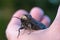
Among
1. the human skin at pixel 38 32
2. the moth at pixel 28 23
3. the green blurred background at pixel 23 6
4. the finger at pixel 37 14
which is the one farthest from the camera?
the green blurred background at pixel 23 6

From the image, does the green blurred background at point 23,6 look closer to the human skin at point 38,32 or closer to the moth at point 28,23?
the human skin at point 38,32

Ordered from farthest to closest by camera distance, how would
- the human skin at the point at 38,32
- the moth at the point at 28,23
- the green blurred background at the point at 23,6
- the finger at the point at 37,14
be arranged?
the green blurred background at the point at 23,6
the finger at the point at 37,14
the moth at the point at 28,23
the human skin at the point at 38,32

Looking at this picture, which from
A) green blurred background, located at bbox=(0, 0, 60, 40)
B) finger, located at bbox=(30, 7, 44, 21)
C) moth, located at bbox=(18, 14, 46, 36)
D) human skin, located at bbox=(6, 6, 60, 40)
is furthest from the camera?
green blurred background, located at bbox=(0, 0, 60, 40)

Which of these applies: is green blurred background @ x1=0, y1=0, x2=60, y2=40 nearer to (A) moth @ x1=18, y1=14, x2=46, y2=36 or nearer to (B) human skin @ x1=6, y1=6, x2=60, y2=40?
(B) human skin @ x1=6, y1=6, x2=60, y2=40

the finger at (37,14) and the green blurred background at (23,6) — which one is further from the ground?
the finger at (37,14)

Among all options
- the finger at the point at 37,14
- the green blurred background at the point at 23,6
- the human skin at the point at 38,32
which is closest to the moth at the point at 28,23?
the human skin at the point at 38,32

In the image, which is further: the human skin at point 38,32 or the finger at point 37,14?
the finger at point 37,14

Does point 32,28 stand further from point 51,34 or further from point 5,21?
point 5,21

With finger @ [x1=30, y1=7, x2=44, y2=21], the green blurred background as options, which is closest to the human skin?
finger @ [x1=30, y1=7, x2=44, y2=21]

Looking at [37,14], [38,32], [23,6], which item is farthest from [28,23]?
[23,6]

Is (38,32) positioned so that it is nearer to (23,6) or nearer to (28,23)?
(28,23)

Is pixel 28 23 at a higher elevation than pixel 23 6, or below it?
higher
